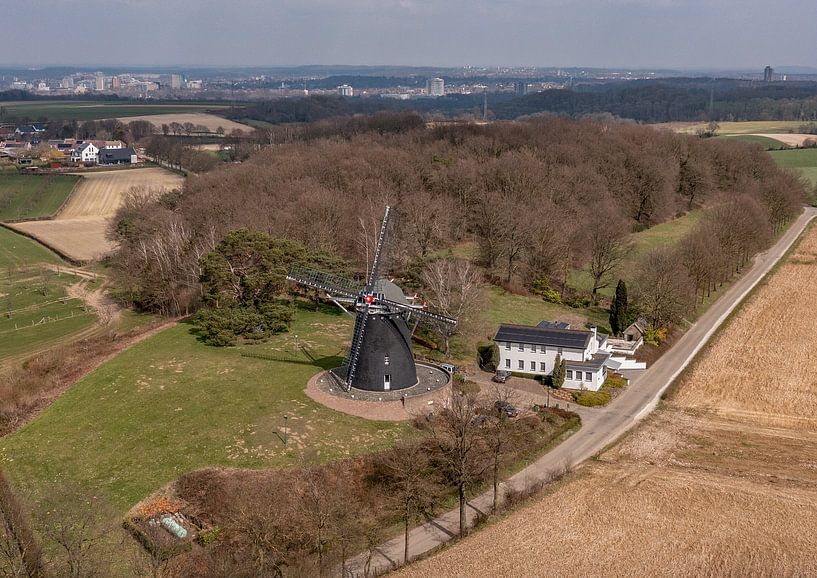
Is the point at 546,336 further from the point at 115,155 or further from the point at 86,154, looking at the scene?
the point at 86,154

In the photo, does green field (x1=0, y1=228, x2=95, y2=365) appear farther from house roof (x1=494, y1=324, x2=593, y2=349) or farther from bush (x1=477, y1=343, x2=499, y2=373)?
house roof (x1=494, y1=324, x2=593, y2=349)

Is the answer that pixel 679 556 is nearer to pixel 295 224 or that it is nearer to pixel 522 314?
pixel 522 314

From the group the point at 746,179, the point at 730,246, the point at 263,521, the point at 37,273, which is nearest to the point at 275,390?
the point at 263,521

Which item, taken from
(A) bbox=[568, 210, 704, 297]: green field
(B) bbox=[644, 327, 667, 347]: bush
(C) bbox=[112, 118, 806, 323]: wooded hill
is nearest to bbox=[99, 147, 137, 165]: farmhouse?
(C) bbox=[112, 118, 806, 323]: wooded hill

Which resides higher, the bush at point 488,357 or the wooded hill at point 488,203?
the wooded hill at point 488,203

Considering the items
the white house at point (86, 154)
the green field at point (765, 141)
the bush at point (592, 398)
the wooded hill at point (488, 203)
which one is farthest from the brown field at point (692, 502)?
the white house at point (86, 154)

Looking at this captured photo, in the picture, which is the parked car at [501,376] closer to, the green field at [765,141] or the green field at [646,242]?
the green field at [646,242]
